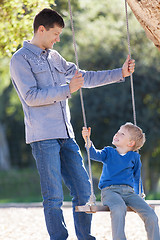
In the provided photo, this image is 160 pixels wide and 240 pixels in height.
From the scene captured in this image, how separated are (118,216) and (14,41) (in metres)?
2.96

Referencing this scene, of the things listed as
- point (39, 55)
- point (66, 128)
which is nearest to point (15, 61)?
point (39, 55)

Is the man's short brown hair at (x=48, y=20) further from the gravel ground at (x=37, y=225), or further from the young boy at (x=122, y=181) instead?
the gravel ground at (x=37, y=225)

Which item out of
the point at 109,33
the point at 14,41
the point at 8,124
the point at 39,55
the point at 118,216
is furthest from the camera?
the point at 8,124

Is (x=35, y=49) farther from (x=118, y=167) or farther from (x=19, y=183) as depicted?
(x=19, y=183)

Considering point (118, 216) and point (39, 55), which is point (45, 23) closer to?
point (39, 55)

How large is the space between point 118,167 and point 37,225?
310 centimetres

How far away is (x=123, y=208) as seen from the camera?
408 centimetres

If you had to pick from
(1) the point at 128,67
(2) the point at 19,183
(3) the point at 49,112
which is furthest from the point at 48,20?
(2) the point at 19,183

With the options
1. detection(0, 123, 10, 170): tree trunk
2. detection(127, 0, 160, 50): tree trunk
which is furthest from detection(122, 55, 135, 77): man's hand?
detection(0, 123, 10, 170): tree trunk

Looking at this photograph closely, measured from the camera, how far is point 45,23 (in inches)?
167

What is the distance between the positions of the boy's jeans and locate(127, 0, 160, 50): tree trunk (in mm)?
1177

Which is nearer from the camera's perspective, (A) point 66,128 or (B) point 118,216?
(B) point 118,216

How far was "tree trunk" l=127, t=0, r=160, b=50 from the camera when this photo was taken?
4.08 m

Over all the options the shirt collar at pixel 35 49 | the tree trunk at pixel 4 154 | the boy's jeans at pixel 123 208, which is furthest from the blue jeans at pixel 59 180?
the tree trunk at pixel 4 154
